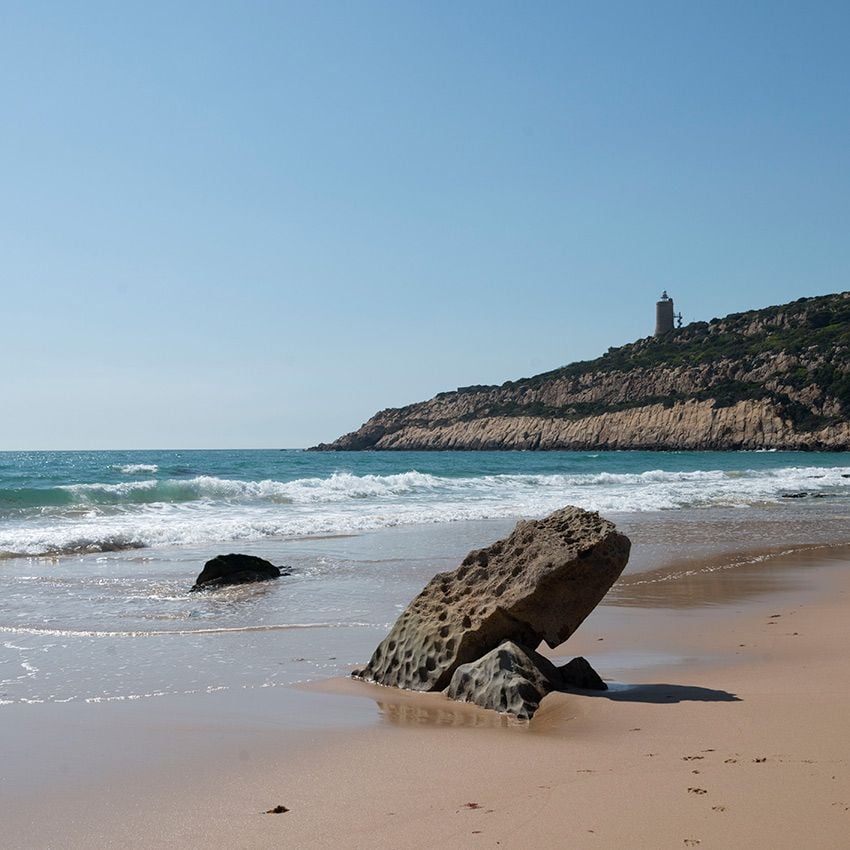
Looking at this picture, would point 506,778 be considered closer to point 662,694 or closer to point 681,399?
point 662,694

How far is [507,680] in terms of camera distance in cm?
542

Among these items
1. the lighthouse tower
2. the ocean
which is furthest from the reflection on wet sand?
the lighthouse tower

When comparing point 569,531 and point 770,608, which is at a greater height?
point 569,531

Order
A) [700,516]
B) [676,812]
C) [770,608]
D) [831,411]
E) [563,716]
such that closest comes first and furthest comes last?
[676,812] → [563,716] → [770,608] → [700,516] → [831,411]

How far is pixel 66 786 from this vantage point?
4.07 metres

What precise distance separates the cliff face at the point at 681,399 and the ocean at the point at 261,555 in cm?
5313

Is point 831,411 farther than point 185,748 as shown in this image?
Yes

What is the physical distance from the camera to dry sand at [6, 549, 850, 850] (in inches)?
133

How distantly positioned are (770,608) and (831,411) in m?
80.0

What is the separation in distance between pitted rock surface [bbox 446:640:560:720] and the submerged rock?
6.01 meters

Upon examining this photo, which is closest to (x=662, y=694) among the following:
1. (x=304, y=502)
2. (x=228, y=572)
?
(x=228, y=572)

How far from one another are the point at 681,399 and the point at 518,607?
93.2m

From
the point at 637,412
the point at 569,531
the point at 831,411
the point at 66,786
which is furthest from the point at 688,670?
the point at 637,412

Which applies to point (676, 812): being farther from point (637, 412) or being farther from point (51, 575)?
point (637, 412)
